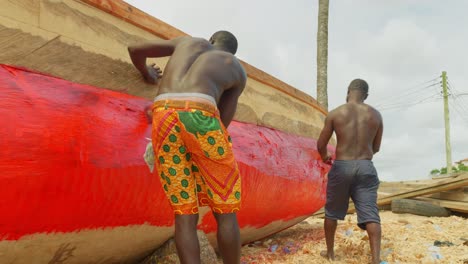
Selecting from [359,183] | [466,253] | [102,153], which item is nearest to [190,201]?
[102,153]

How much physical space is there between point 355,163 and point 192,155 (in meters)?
1.91

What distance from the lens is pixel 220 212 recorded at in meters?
2.32

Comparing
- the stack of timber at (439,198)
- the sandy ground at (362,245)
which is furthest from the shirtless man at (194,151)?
the stack of timber at (439,198)

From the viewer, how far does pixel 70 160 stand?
215cm

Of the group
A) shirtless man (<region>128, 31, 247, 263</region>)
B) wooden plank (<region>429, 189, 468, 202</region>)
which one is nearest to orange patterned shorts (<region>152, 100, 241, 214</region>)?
shirtless man (<region>128, 31, 247, 263</region>)

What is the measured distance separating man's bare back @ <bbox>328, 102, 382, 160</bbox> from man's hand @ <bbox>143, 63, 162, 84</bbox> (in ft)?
5.69

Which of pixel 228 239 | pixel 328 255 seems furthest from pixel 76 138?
pixel 328 255

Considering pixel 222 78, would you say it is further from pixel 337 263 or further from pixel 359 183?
pixel 337 263

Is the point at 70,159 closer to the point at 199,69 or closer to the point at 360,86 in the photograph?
the point at 199,69

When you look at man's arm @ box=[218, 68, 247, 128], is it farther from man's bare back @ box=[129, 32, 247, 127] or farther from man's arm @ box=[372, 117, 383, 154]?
man's arm @ box=[372, 117, 383, 154]

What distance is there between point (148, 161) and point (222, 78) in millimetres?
668

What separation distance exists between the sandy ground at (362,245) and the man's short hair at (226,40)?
6.31 ft

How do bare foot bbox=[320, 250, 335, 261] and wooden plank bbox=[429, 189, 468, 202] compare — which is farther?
wooden plank bbox=[429, 189, 468, 202]

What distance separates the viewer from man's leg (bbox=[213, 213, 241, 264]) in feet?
7.48
